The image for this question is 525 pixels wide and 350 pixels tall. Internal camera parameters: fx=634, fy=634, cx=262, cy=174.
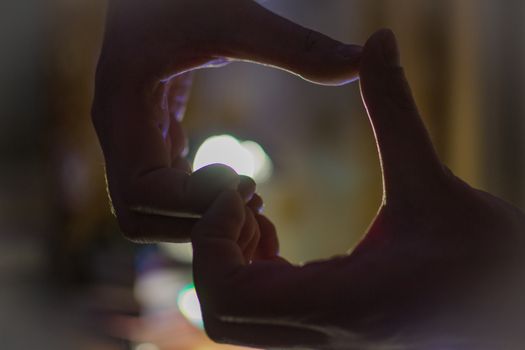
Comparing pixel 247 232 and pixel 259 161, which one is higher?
pixel 259 161

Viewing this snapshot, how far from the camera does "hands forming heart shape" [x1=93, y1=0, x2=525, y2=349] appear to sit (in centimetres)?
25

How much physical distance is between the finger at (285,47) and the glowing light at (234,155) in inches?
34.8

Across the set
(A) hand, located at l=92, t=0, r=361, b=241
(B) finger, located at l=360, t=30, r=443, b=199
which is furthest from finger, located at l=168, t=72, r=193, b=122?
(B) finger, located at l=360, t=30, r=443, b=199

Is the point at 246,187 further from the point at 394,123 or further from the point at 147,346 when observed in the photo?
the point at 147,346

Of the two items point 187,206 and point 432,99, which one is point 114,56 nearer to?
point 187,206

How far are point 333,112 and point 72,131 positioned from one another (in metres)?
0.69

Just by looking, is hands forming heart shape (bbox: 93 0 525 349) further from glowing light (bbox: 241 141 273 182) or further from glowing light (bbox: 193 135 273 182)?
glowing light (bbox: 241 141 273 182)

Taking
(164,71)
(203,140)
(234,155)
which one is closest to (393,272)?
(164,71)

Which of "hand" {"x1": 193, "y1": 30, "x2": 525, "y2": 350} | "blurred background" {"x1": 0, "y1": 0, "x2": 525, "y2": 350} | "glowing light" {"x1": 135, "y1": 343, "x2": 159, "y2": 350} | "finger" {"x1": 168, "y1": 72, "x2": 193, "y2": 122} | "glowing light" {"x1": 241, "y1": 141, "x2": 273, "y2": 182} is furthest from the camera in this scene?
"glowing light" {"x1": 241, "y1": 141, "x2": 273, "y2": 182}

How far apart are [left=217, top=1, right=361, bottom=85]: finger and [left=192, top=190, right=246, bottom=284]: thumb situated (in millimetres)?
70

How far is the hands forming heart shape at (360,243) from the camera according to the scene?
252mm

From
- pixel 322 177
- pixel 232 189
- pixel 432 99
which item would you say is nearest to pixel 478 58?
pixel 432 99

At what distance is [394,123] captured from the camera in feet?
0.90

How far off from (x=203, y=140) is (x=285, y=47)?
1.17 meters
